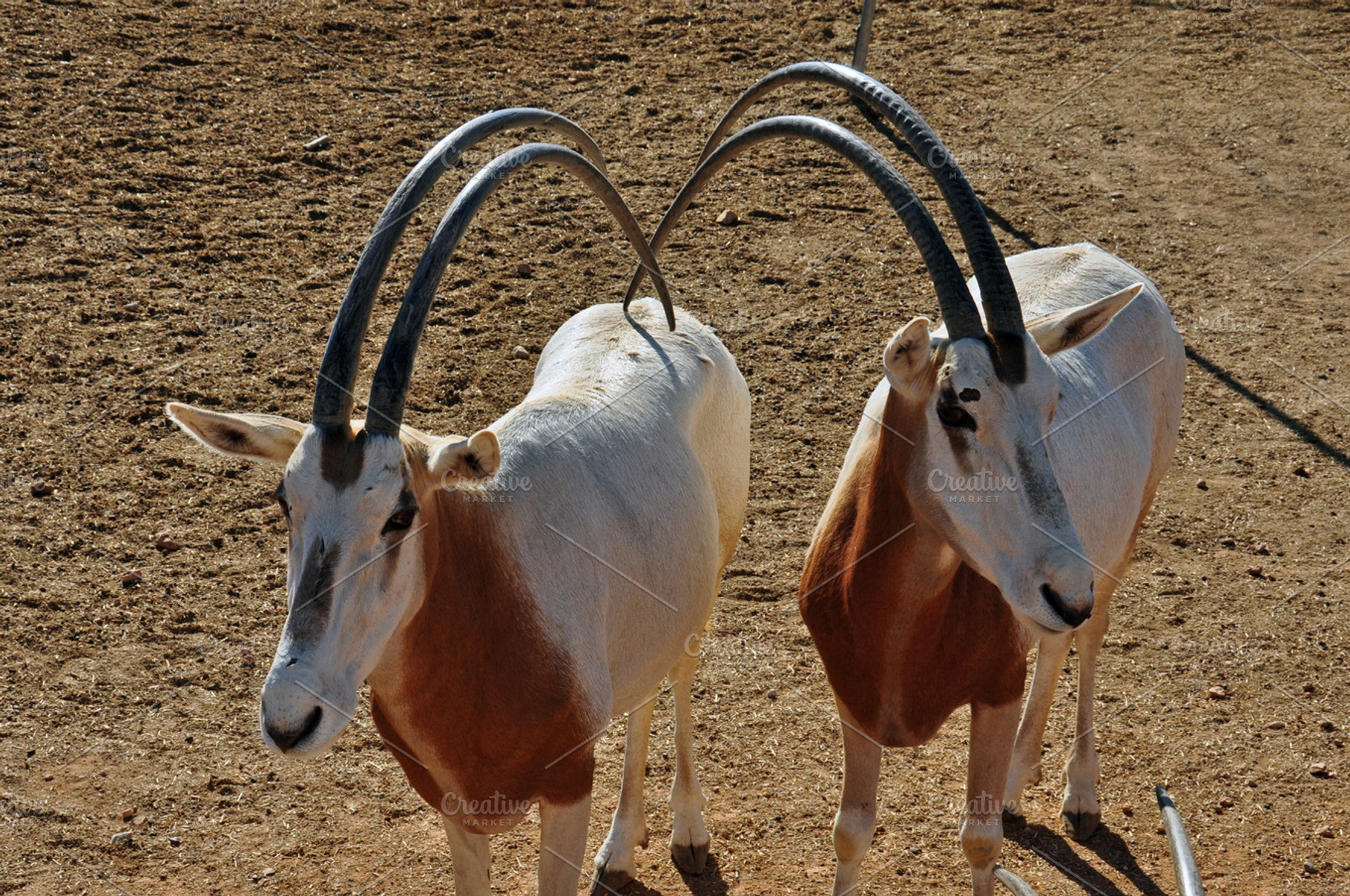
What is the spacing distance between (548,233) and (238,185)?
2.60 metres

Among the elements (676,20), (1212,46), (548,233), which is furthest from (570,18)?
(1212,46)

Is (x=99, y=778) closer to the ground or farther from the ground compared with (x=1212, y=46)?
closer to the ground

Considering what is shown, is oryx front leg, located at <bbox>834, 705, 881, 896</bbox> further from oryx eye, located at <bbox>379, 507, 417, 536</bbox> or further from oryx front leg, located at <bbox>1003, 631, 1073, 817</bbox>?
oryx eye, located at <bbox>379, 507, 417, 536</bbox>

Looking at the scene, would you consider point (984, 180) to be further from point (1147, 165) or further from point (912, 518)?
point (912, 518)

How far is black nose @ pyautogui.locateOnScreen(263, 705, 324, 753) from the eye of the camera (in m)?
Result: 2.97

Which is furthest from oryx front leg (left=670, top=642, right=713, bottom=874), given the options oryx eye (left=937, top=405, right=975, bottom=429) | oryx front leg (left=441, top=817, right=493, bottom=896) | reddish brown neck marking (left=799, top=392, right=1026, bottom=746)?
oryx eye (left=937, top=405, right=975, bottom=429)

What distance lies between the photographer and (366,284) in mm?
3320

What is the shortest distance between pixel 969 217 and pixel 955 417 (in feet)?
2.10

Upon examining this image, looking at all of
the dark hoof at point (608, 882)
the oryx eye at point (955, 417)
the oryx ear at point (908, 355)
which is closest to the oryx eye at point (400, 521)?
the oryx ear at point (908, 355)

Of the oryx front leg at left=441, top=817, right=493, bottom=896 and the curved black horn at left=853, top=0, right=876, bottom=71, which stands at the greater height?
the curved black horn at left=853, top=0, right=876, bottom=71

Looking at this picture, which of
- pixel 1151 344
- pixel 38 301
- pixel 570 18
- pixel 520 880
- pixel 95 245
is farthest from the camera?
pixel 570 18

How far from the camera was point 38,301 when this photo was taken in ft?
27.7

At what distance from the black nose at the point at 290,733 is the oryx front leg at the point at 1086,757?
3466 millimetres

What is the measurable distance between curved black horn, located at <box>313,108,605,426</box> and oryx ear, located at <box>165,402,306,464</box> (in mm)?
179
